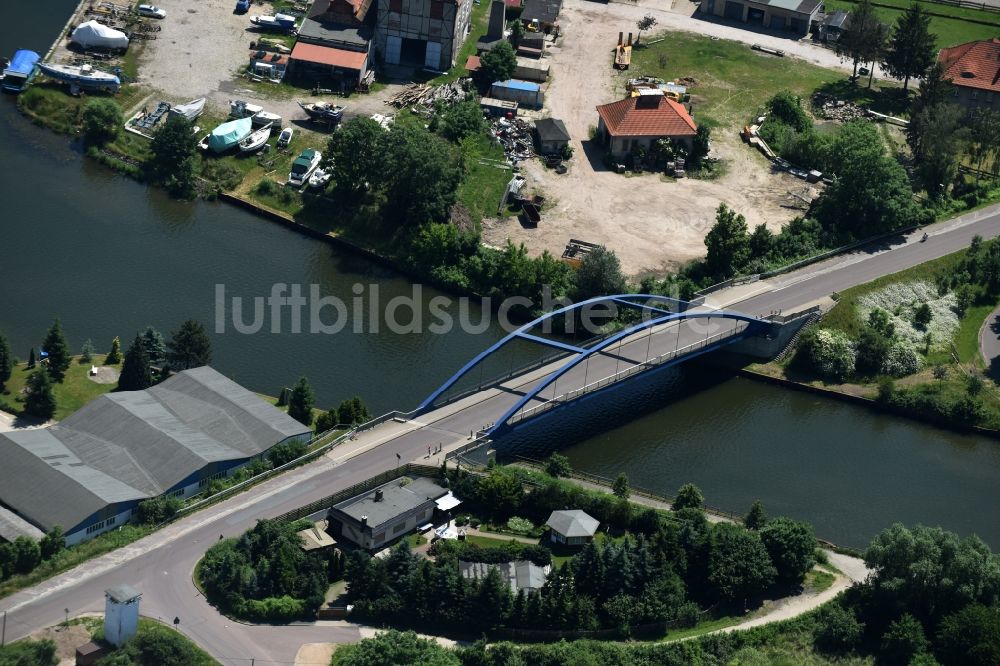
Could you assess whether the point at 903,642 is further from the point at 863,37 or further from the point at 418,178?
the point at 863,37

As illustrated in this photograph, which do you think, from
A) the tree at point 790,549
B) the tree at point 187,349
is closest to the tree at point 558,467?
the tree at point 790,549

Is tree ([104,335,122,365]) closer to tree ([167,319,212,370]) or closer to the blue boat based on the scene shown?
tree ([167,319,212,370])

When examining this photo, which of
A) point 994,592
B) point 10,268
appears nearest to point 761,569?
point 994,592

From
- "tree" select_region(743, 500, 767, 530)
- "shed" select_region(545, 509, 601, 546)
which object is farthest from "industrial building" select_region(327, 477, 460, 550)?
"tree" select_region(743, 500, 767, 530)

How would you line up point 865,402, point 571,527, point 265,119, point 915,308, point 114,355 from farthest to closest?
1. point 265,119
2. point 915,308
3. point 865,402
4. point 114,355
5. point 571,527

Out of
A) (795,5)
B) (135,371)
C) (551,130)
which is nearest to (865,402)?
(551,130)

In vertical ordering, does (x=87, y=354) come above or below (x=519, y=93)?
below

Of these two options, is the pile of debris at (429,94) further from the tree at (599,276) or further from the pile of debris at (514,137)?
the tree at (599,276)
